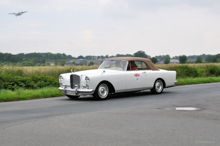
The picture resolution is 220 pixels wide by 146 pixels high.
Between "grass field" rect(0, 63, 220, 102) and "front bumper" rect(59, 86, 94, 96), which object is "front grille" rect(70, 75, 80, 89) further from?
"grass field" rect(0, 63, 220, 102)

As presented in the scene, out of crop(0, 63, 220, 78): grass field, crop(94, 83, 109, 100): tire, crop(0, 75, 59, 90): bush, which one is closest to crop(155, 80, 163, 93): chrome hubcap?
crop(94, 83, 109, 100): tire

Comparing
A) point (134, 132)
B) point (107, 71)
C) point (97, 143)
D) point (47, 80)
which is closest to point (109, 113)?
point (134, 132)

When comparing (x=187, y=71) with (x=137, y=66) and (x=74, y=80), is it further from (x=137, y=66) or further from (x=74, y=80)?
(x=74, y=80)

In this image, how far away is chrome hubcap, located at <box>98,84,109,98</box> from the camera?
37.1ft

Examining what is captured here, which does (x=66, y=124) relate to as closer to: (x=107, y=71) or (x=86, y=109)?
(x=86, y=109)

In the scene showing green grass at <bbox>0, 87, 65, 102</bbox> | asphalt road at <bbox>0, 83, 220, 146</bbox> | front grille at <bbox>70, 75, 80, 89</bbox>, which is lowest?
asphalt road at <bbox>0, 83, 220, 146</bbox>

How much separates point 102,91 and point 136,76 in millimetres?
1800

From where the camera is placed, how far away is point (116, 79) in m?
11.7

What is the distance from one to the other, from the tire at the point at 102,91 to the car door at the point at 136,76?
1058 mm

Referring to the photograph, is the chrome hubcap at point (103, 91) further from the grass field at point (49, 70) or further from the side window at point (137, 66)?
the grass field at point (49, 70)

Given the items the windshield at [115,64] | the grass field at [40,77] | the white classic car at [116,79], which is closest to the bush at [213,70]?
the grass field at [40,77]

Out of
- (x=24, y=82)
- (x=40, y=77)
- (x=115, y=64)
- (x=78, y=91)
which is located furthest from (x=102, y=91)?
(x=40, y=77)

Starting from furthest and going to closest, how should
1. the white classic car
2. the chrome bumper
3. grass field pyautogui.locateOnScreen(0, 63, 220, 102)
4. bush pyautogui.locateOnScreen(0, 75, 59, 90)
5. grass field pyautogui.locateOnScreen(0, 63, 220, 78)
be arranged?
1. grass field pyautogui.locateOnScreen(0, 63, 220, 78)
2. bush pyautogui.locateOnScreen(0, 75, 59, 90)
3. grass field pyautogui.locateOnScreen(0, 63, 220, 102)
4. the white classic car
5. the chrome bumper

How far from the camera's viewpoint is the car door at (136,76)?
12.1 meters
